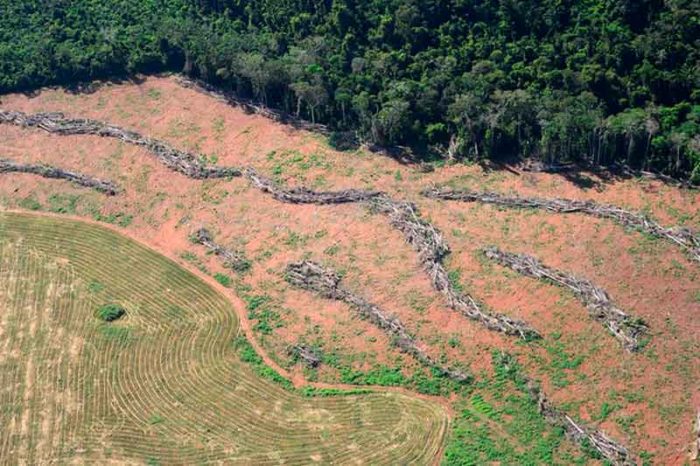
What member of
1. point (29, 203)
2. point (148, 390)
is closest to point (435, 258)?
point (148, 390)

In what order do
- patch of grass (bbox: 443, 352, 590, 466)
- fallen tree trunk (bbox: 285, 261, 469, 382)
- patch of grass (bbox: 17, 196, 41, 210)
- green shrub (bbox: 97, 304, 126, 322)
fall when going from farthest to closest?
patch of grass (bbox: 17, 196, 41, 210) → green shrub (bbox: 97, 304, 126, 322) → fallen tree trunk (bbox: 285, 261, 469, 382) → patch of grass (bbox: 443, 352, 590, 466)

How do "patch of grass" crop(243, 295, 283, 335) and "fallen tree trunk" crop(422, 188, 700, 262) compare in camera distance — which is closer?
"patch of grass" crop(243, 295, 283, 335)

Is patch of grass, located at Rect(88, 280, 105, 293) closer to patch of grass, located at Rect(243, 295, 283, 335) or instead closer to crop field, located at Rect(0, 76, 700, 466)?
crop field, located at Rect(0, 76, 700, 466)

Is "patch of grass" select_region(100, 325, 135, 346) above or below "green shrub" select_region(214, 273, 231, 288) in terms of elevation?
below

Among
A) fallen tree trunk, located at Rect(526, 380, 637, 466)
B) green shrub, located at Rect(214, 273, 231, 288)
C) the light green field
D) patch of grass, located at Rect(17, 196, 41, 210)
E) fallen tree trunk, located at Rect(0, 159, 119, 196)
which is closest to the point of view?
fallen tree trunk, located at Rect(526, 380, 637, 466)

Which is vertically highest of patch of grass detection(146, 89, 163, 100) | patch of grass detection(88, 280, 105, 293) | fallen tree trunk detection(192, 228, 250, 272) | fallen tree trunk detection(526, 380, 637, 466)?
patch of grass detection(146, 89, 163, 100)

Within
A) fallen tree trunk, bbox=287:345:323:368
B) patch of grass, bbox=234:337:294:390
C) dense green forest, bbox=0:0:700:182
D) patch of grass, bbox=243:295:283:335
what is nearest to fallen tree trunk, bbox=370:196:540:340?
dense green forest, bbox=0:0:700:182

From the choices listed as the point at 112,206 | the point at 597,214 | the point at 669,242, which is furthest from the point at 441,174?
the point at 112,206
